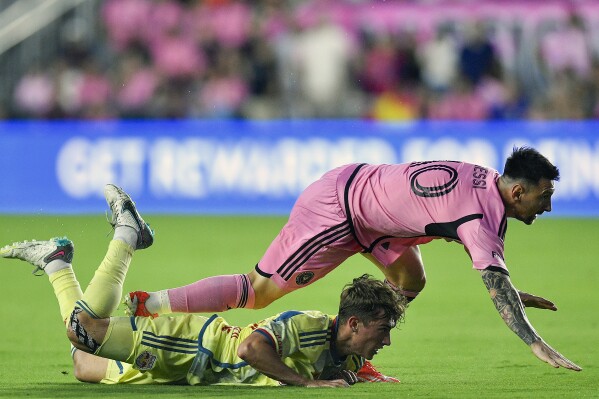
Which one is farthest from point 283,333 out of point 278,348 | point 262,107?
point 262,107

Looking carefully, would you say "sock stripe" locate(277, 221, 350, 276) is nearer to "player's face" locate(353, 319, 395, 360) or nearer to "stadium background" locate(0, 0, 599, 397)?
"player's face" locate(353, 319, 395, 360)

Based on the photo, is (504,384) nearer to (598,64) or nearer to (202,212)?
(202,212)

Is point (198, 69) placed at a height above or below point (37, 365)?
above

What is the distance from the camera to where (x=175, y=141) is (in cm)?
1792

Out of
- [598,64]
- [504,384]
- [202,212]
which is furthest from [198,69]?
[504,384]

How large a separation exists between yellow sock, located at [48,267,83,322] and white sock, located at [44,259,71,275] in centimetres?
3

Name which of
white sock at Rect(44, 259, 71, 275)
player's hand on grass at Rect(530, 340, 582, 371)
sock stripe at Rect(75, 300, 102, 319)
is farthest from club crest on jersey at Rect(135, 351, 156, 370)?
player's hand on grass at Rect(530, 340, 582, 371)

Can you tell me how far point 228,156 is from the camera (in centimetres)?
1777

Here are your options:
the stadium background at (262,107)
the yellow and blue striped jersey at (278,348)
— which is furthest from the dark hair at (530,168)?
the stadium background at (262,107)

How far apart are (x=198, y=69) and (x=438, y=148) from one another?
13.5 feet

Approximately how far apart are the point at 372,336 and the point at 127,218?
186 cm

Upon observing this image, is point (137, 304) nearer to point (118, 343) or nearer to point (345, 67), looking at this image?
point (118, 343)

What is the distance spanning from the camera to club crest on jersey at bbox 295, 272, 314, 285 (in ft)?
25.6

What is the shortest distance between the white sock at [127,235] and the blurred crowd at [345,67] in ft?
35.9
